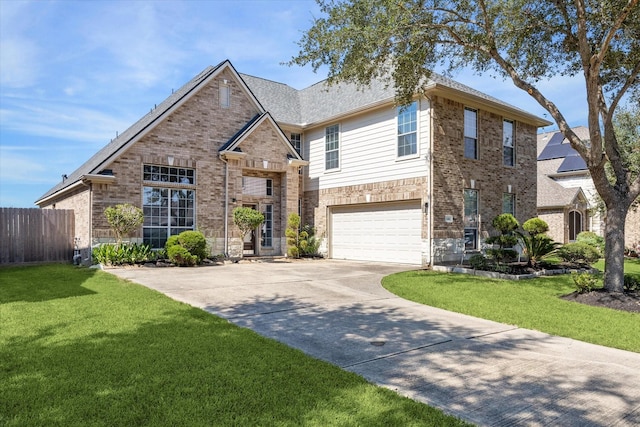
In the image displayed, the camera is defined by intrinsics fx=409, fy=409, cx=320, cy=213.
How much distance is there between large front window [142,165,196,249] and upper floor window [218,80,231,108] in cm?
338

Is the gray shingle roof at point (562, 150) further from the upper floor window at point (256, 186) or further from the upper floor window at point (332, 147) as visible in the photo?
the upper floor window at point (256, 186)

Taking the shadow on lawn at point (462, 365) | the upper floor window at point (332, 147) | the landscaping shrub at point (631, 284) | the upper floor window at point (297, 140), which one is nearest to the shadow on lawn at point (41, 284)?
the shadow on lawn at point (462, 365)

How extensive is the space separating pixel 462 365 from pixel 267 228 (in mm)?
15072

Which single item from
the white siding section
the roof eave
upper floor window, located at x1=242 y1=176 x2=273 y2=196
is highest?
the roof eave

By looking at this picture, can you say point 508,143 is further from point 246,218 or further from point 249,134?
point 246,218

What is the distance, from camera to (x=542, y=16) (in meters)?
11.1

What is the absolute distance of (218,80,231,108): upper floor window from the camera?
700 inches

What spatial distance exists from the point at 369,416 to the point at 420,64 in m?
10.9

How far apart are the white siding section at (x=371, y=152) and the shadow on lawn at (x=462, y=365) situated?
965 cm

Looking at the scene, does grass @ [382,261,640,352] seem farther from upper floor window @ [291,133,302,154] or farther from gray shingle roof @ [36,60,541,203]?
upper floor window @ [291,133,302,154]

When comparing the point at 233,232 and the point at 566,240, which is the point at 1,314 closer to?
the point at 233,232

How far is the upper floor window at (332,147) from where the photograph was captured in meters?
19.5

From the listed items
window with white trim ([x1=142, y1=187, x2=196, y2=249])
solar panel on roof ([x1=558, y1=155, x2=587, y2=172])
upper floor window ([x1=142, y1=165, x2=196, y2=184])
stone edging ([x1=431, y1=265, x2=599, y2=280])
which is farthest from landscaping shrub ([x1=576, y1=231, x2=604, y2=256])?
upper floor window ([x1=142, y1=165, x2=196, y2=184])

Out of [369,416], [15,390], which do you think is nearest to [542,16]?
[369,416]
